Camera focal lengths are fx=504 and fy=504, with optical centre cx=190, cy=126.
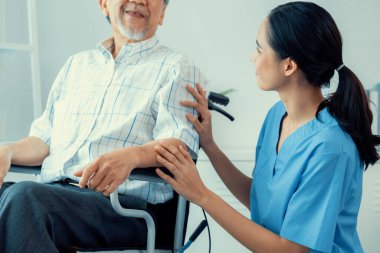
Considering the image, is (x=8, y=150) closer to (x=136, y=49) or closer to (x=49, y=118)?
(x=49, y=118)

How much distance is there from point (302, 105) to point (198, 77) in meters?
0.29

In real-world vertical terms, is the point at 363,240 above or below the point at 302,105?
below

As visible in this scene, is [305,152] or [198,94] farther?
[198,94]

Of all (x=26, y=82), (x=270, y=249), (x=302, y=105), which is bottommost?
(x=270, y=249)

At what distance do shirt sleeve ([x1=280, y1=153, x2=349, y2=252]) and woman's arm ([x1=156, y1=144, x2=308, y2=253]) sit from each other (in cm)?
4

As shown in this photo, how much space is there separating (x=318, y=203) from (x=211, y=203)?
253mm

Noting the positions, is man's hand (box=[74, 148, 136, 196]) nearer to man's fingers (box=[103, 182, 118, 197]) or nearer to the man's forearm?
man's fingers (box=[103, 182, 118, 197])

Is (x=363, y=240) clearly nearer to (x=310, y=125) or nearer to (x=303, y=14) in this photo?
(x=310, y=125)

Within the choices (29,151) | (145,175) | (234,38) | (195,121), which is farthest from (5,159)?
(234,38)

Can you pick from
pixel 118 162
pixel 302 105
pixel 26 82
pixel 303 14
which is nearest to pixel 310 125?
pixel 302 105

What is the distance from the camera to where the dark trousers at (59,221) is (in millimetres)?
970

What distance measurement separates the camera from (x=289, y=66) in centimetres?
126

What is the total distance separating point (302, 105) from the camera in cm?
130

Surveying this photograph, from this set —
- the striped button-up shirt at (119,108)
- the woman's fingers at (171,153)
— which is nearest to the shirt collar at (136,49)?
the striped button-up shirt at (119,108)
